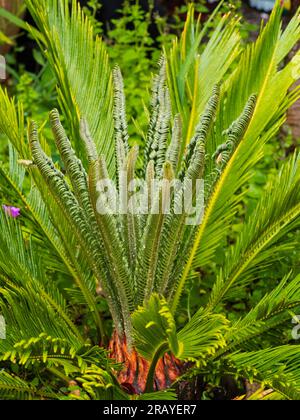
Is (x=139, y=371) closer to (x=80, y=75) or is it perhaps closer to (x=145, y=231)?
(x=145, y=231)

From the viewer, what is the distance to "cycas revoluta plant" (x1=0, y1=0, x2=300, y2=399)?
2176 millimetres

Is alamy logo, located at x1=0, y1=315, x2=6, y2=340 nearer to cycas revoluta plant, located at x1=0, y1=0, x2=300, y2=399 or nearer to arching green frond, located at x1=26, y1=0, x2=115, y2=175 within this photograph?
cycas revoluta plant, located at x1=0, y1=0, x2=300, y2=399

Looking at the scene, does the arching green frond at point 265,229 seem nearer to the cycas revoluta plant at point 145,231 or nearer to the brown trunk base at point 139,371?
the cycas revoluta plant at point 145,231

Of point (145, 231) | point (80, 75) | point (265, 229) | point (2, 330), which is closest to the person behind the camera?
point (2, 330)

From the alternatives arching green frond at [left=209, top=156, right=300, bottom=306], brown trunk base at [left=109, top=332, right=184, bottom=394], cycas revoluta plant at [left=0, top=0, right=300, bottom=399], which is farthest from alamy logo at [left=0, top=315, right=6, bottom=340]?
arching green frond at [left=209, top=156, right=300, bottom=306]

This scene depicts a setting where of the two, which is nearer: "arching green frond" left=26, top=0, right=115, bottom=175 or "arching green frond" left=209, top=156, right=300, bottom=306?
"arching green frond" left=209, top=156, right=300, bottom=306

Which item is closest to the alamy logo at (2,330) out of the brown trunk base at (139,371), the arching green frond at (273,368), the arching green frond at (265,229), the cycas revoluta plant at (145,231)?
the cycas revoluta plant at (145,231)

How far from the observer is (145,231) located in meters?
2.37

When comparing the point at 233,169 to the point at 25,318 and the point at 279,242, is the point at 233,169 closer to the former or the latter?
the point at 279,242

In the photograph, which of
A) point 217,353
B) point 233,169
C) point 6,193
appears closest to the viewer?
point 217,353

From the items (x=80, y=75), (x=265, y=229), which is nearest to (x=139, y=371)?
(x=265, y=229)
